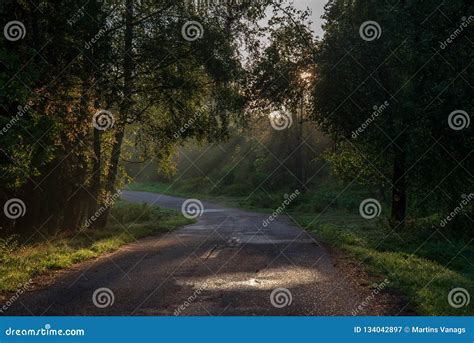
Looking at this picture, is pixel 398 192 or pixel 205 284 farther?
pixel 398 192

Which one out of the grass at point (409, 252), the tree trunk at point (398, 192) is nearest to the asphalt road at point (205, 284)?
the grass at point (409, 252)

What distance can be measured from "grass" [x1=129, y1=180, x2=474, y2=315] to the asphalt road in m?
0.95

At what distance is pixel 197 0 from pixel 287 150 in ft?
113

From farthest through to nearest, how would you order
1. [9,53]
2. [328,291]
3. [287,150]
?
[287,150], [9,53], [328,291]

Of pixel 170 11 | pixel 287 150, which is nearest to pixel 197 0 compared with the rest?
pixel 170 11

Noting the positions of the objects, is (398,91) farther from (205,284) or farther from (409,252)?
(205,284)

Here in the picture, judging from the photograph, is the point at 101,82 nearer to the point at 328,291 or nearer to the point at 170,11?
the point at 170,11

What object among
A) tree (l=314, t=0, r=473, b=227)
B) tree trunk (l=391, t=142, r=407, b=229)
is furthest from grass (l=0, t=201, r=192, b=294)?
tree trunk (l=391, t=142, r=407, b=229)

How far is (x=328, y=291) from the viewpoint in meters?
10.2

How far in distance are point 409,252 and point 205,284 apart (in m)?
9.23

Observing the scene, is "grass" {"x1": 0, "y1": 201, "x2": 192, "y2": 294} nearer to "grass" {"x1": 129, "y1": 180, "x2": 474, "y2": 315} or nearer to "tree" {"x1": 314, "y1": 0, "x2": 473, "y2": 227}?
"grass" {"x1": 129, "y1": 180, "x2": 474, "y2": 315}

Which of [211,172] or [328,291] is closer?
[328,291]

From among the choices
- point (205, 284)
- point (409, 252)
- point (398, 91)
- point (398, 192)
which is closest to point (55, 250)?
point (205, 284)

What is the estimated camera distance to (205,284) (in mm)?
10992
